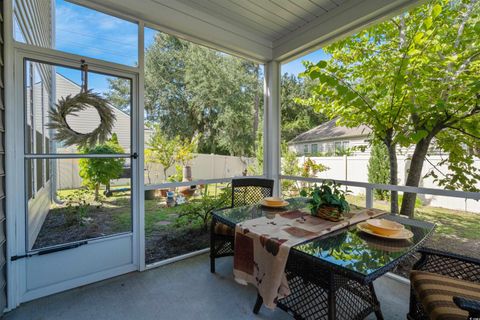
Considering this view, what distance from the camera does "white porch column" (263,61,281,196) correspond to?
3.58m

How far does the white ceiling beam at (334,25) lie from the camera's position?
90.1 inches

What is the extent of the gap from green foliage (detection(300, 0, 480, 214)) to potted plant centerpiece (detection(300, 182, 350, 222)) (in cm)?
114

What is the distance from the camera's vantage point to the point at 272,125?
141 inches

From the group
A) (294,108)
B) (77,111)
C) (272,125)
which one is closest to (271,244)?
(77,111)

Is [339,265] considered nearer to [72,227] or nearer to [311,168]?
[311,168]

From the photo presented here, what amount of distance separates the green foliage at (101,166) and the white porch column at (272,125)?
201 centimetres

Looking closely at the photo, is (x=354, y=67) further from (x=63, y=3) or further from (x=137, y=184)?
(x=63, y=3)

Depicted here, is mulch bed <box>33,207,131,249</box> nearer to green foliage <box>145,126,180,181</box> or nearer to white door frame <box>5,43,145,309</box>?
white door frame <box>5,43,145,309</box>

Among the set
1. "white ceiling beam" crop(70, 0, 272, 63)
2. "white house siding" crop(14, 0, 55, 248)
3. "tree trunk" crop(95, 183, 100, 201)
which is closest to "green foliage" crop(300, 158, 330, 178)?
"white ceiling beam" crop(70, 0, 272, 63)

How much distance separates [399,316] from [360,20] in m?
2.72

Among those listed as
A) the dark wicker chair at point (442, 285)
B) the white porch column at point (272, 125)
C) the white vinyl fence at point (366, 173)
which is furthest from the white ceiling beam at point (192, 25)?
the dark wicker chair at point (442, 285)

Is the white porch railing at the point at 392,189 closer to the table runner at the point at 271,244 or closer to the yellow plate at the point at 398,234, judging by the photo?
the table runner at the point at 271,244

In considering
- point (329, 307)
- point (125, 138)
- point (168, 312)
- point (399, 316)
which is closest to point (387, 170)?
point (399, 316)

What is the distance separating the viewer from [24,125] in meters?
1.96
